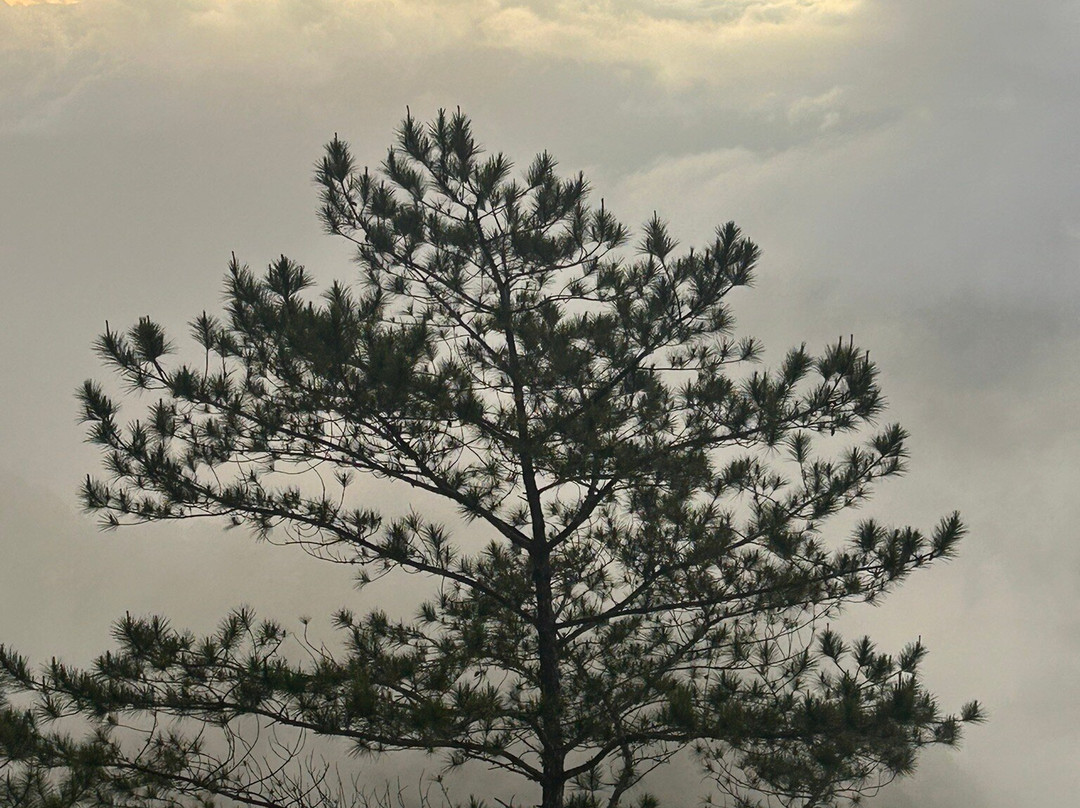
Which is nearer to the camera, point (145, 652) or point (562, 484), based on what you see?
point (145, 652)

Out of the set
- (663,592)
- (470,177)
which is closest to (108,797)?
(663,592)

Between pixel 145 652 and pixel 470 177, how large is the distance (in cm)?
264

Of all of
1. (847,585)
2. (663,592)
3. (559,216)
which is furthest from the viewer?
(559,216)

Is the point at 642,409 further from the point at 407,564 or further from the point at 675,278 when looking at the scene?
the point at 407,564

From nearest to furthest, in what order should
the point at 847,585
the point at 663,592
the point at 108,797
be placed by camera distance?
1. the point at 108,797
2. the point at 847,585
3. the point at 663,592

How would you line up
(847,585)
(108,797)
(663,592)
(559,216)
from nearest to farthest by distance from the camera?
(108,797) → (847,585) → (663,592) → (559,216)

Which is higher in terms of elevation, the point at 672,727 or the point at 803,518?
the point at 803,518

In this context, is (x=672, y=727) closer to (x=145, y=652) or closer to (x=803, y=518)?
(x=803, y=518)

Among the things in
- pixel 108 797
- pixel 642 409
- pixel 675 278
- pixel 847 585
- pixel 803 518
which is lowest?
pixel 108 797

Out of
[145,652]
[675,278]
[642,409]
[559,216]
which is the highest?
[559,216]

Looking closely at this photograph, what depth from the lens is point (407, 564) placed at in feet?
15.0

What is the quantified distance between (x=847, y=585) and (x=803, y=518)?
0.37m

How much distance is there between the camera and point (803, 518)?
4.71 meters

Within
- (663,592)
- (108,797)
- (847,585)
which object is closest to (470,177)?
(663,592)
